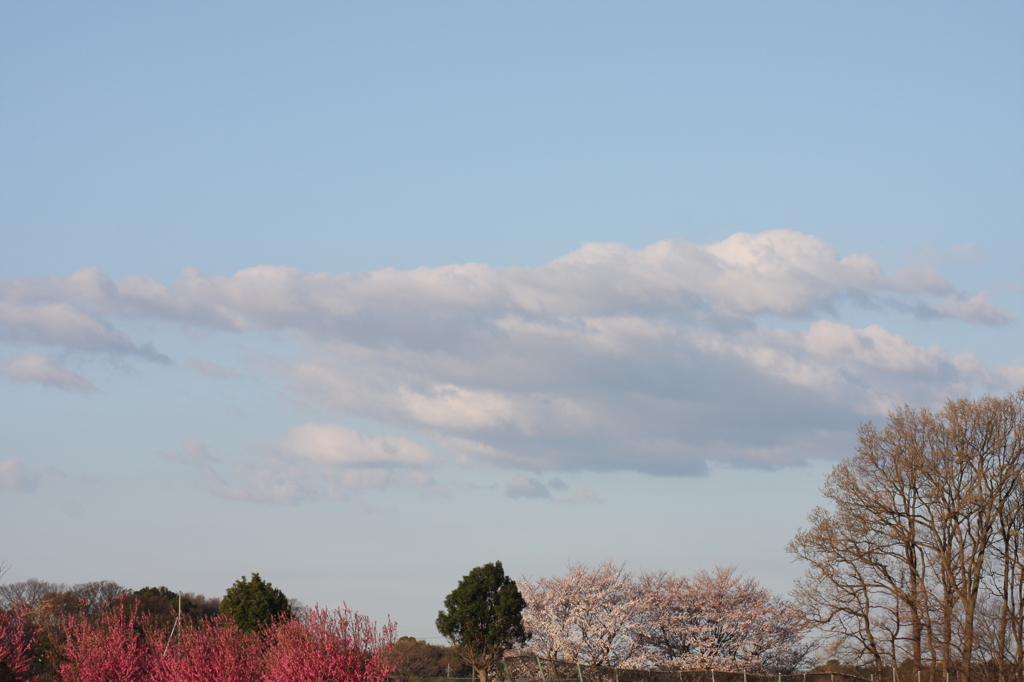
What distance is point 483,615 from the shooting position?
3919 centimetres

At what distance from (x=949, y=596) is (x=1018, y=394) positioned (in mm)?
9277

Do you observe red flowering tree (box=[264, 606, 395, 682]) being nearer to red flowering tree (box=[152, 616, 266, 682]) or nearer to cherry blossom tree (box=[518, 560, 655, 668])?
red flowering tree (box=[152, 616, 266, 682])

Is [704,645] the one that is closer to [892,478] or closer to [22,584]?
[892,478]

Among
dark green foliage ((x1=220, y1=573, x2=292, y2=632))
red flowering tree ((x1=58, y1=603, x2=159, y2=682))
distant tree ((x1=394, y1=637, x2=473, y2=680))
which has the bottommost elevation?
distant tree ((x1=394, y1=637, x2=473, y2=680))

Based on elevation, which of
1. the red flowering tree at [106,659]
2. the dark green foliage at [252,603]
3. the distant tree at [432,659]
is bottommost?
the distant tree at [432,659]

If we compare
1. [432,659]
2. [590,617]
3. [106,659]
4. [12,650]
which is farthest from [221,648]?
[432,659]

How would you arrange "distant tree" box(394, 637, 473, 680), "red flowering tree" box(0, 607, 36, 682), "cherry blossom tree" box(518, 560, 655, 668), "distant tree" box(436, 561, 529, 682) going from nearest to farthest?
"red flowering tree" box(0, 607, 36, 682), "distant tree" box(436, 561, 529, 682), "cherry blossom tree" box(518, 560, 655, 668), "distant tree" box(394, 637, 473, 680)

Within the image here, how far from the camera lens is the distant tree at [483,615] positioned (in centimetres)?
3928

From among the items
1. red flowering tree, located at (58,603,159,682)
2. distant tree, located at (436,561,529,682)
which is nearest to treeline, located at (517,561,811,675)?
distant tree, located at (436,561,529,682)

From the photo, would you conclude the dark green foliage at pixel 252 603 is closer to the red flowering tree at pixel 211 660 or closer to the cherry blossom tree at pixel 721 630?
the red flowering tree at pixel 211 660

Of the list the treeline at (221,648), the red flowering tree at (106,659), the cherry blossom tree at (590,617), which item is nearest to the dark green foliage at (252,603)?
the treeline at (221,648)

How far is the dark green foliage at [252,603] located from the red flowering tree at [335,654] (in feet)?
58.4

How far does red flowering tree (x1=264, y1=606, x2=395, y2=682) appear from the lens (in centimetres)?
2216

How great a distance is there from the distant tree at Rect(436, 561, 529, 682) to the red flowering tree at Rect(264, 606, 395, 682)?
1675 centimetres
